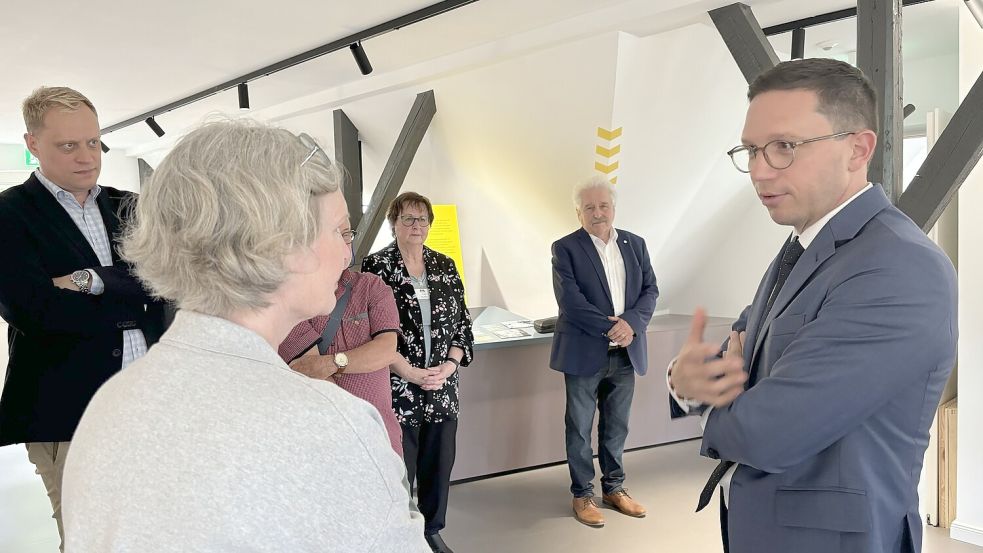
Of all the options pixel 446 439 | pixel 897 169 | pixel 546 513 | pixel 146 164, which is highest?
pixel 146 164

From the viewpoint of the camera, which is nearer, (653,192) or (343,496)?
(343,496)

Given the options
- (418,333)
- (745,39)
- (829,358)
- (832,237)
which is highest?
(745,39)

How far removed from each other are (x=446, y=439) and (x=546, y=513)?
1009 mm

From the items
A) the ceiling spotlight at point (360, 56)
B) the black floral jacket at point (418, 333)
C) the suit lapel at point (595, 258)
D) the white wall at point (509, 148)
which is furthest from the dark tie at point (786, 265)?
the ceiling spotlight at point (360, 56)

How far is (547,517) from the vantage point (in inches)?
155

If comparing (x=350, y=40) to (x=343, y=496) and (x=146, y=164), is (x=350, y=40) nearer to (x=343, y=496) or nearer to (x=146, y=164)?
(x=343, y=496)

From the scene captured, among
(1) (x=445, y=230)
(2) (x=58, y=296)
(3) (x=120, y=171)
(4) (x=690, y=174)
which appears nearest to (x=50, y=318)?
(2) (x=58, y=296)

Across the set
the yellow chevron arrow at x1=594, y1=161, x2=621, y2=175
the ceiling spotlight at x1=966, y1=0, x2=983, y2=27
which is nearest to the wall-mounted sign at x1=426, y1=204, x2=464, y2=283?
the yellow chevron arrow at x1=594, y1=161, x2=621, y2=175

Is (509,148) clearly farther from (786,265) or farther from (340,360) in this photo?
(786,265)

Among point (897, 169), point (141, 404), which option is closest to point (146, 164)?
point (897, 169)

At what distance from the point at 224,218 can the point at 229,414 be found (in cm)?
26

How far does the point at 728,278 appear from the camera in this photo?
6121 mm

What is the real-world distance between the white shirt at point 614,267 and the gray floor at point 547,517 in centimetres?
118

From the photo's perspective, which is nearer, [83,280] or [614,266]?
[83,280]
